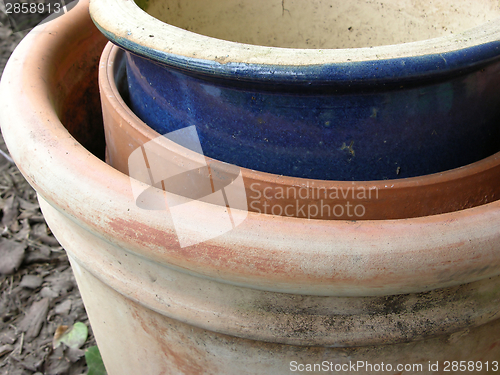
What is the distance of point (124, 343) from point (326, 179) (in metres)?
0.46

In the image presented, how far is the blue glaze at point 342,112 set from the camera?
59cm

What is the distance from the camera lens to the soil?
4.35 ft

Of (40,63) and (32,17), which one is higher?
(40,63)

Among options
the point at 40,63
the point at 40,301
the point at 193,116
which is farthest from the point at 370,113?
the point at 40,301

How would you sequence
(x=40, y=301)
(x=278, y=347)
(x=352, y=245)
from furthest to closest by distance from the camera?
(x=40, y=301) < (x=278, y=347) < (x=352, y=245)

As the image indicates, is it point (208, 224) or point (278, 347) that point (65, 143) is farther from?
point (278, 347)

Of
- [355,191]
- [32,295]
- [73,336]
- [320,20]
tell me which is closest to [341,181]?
[355,191]

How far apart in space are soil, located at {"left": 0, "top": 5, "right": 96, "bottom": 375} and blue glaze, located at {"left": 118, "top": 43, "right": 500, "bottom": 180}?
0.89 metres

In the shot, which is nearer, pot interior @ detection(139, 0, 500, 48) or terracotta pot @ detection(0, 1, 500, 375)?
terracotta pot @ detection(0, 1, 500, 375)

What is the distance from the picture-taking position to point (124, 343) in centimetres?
85

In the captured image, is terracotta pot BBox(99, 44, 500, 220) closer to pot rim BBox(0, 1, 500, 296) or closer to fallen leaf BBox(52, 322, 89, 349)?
pot rim BBox(0, 1, 500, 296)

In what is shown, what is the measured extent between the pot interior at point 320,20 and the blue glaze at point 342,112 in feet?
1.43

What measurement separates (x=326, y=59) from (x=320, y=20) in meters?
0.77

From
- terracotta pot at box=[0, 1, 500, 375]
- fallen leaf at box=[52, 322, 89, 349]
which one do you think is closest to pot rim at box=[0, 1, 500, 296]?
terracotta pot at box=[0, 1, 500, 375]
